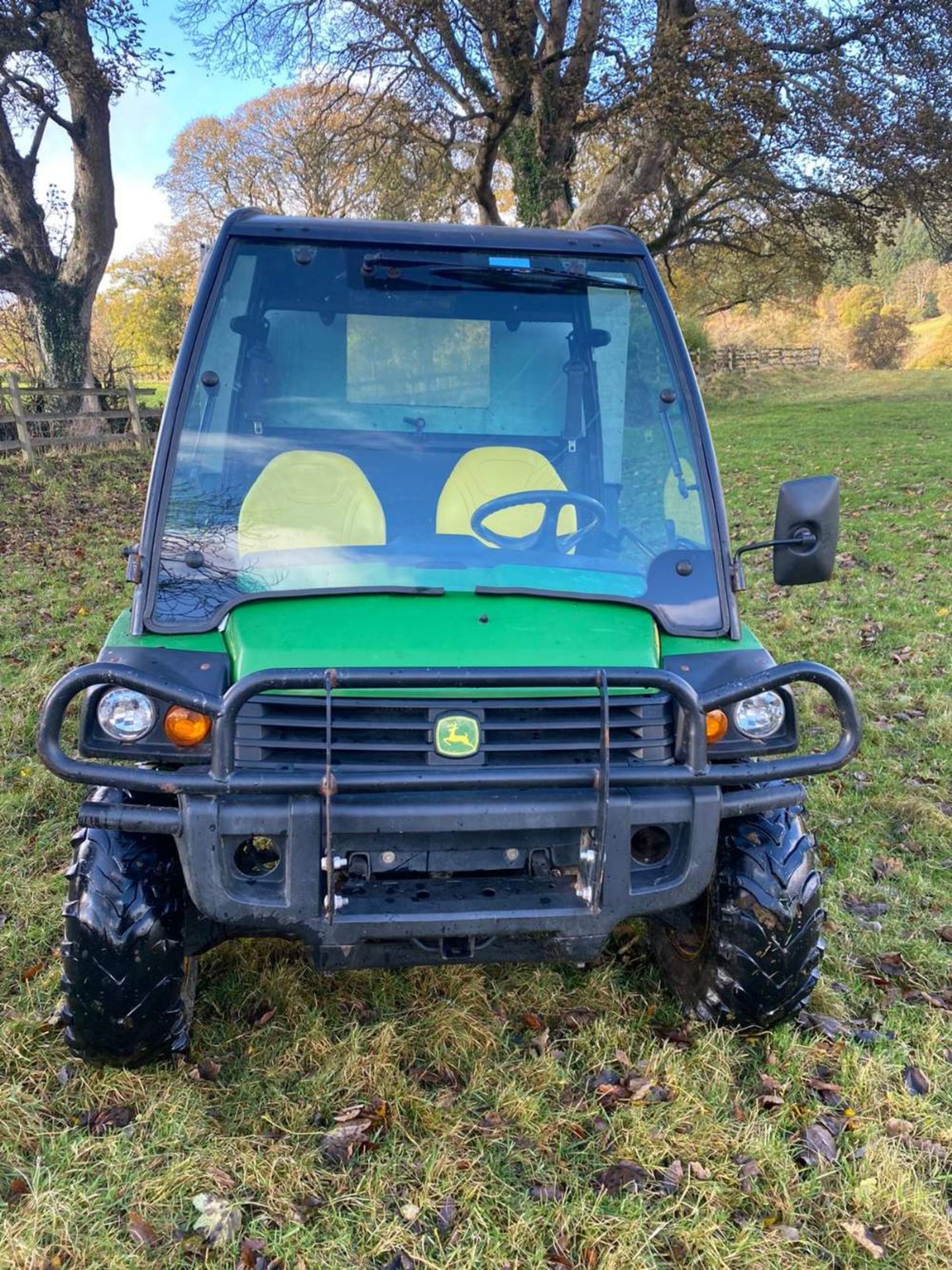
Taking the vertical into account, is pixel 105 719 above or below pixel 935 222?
below

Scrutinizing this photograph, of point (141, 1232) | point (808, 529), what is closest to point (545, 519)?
point (808, 529)

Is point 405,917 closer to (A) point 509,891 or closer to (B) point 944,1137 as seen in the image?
(A) point 509,891

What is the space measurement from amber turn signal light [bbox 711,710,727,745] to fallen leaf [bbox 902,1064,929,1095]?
127 centimetres

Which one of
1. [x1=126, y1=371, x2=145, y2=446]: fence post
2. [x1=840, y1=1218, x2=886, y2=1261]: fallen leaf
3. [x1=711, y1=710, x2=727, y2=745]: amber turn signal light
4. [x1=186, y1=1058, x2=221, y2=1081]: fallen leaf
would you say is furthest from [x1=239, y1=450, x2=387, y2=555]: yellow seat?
[x1=126, y1=371, x2=145, y2=446]: fence post

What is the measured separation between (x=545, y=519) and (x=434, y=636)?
68cm

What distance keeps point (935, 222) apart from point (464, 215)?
10.2 metres

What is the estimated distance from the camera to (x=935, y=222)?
1753cm

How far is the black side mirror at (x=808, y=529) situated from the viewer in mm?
2734

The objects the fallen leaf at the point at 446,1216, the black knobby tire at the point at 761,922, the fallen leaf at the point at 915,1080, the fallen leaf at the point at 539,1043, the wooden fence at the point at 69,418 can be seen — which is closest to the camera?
the fallen leaf at the point at 446,1216

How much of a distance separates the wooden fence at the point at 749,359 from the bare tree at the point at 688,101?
12.4m

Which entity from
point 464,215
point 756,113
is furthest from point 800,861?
point 464,215

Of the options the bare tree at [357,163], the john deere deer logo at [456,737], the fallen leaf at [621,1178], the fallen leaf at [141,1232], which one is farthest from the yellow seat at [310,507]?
the bare tree at [357,163]

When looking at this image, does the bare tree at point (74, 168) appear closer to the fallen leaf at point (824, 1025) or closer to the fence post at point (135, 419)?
the fence post at point (135, 419)

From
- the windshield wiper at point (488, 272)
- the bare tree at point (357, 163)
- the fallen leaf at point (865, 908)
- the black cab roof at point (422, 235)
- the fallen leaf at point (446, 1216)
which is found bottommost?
the fallen leaf at point (446, 1216)
